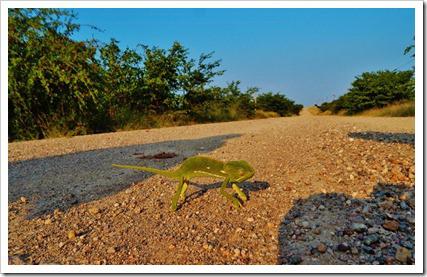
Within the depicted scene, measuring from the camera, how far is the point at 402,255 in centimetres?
174

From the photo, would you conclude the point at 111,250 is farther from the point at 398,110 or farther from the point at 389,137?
the point at 398,110

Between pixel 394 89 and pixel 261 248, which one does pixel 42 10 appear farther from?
pixel 394 89


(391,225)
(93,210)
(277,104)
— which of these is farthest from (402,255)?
(277,104)

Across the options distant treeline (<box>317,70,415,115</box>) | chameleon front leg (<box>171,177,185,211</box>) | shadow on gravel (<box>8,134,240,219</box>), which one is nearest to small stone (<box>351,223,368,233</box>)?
chameleon front leg (<box>171,177,185,211</box>)

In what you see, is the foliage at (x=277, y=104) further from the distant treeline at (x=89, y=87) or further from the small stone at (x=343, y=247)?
the small stone at (x=343, y=247)

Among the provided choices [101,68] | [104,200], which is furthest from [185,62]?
[104,200]

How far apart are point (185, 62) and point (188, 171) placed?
8.24 metres

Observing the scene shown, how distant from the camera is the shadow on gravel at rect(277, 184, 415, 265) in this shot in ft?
5.76

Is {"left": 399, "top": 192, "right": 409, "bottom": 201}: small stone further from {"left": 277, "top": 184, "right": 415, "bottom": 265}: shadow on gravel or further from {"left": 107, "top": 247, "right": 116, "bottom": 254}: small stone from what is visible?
{"left": 107, "top": 247, "right": 116, "bottom": 254}: small stone

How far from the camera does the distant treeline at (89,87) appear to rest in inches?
249

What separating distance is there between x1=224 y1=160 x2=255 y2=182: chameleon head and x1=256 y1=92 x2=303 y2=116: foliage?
39.8 feet

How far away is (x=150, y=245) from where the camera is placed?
6.39ft

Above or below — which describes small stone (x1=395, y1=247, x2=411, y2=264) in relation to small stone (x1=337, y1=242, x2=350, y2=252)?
below

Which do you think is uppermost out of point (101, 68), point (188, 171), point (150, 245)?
point (101, 68)
